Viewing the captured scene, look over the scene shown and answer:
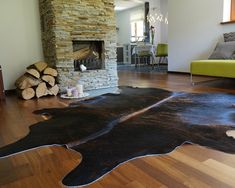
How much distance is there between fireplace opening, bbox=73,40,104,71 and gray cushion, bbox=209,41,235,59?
202 centimetres

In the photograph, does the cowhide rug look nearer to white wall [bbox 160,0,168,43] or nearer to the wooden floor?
the wooden floor

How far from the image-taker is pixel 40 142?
160 cm

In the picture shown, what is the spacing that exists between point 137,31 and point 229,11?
194 inches

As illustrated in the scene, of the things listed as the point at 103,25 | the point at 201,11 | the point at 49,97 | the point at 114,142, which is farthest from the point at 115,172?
the point at 201,11

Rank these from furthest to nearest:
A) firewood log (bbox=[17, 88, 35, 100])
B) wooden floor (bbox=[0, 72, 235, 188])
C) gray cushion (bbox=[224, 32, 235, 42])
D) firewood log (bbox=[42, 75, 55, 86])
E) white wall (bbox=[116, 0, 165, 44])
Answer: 1. white wall (bbox=[116, 0, 165, 44])
2. gray cushion (bbox=[224, 32, 235, 42])
3. firewood log (bbox=[42, 75, 55, 86])
4. firewood log (bbox=[17, 88, 35, 100])
5. wooden floor (bbox=[0, 72, 235, 188])

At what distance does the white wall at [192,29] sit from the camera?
4430mm

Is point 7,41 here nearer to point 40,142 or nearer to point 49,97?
point 49,97

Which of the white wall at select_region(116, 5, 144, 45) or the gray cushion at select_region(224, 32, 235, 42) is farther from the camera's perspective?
the white wall at select_region(116, 5, 144, 45)

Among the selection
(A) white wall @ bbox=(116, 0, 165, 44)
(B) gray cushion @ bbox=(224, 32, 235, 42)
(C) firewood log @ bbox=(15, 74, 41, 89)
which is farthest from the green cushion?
(A) white wall @ bbox=(116, 0, 165, 44)

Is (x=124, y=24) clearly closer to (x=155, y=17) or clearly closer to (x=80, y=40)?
(x=155, y=17)

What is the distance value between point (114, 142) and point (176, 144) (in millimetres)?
415

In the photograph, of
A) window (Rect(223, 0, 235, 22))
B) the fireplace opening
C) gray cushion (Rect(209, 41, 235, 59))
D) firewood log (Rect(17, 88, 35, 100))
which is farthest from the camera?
window (Rect(223, 0, 235, 22))

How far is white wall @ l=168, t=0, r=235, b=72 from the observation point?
14.5 ft

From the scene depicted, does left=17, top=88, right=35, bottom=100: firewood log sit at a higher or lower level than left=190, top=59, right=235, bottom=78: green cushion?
lower
